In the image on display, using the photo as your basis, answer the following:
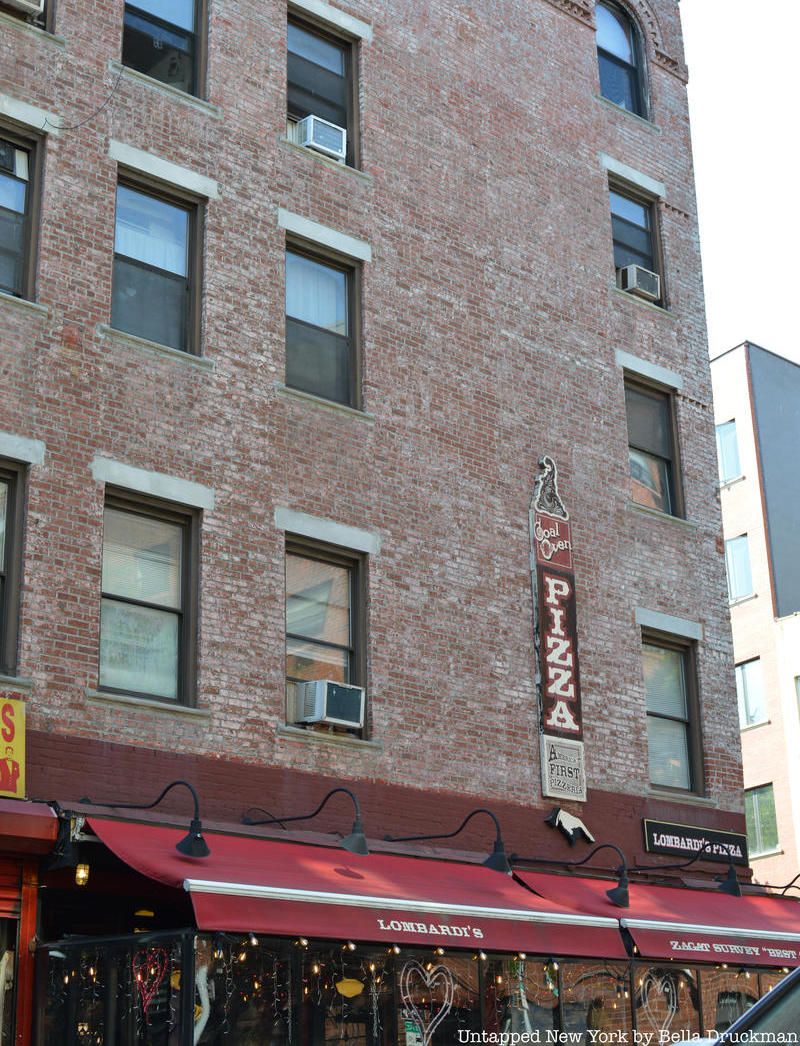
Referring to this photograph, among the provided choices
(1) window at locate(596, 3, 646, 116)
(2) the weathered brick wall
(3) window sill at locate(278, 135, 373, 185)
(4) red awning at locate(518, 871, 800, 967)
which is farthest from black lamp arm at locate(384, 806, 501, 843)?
(1) window at locate(596, 3, 646, 116)

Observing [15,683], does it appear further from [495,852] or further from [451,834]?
[495,852]

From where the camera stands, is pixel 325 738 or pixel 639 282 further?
pixel 639 282

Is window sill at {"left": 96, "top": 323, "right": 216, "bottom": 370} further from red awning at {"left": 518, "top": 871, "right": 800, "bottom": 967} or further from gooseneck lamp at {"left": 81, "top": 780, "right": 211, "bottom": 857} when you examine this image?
red awning at {"left": 518, "top": 871, "right": 800, "bottom": 967}

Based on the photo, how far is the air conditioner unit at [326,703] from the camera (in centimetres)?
1515

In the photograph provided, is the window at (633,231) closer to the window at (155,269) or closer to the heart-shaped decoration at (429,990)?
the window at (155,269)

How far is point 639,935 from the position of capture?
1480 cm

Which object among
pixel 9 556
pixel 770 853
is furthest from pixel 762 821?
pixel 9 556

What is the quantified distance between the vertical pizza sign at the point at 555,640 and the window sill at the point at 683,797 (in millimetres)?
1505

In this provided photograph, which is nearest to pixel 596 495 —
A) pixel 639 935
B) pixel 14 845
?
pixel 639 935

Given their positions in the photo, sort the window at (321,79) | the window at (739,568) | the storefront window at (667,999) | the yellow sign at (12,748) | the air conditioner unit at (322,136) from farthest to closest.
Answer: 1. the window at (739,568)
2. the window at (321,79)
3. the air conditioner unit at (322,136)
4. the storefront window at (667,999)
5. the yellow sign at (12,748)

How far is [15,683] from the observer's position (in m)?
13.0

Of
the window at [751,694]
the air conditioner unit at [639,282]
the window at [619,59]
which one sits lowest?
the window at [751,694]

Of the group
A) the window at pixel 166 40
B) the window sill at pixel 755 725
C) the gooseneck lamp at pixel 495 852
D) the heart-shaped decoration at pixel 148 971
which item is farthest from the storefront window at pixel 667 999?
the window sill at pixel 755 725

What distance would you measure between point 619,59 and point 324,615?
1164 centimetres
